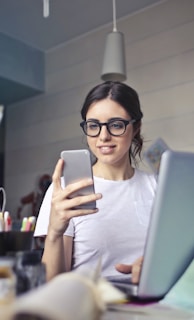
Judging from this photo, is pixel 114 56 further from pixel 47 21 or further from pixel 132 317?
pixel 132 317

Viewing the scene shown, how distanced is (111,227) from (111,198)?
0.09 m

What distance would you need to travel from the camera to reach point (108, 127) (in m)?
1.05

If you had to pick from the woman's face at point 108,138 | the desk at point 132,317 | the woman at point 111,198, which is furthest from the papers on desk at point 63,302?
the woman's face at point 108,138

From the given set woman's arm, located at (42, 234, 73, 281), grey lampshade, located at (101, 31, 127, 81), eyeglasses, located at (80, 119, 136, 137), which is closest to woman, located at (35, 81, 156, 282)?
eyeglasses, located at (80, 119, 136, 137)

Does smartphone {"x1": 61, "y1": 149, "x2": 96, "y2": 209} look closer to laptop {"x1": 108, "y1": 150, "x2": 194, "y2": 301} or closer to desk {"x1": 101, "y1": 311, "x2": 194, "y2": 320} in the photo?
laptop {"x1": 108, "y1": 150, "x2": 194, "y2": 301}

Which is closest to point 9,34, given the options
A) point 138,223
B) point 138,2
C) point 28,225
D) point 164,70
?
point 138,2

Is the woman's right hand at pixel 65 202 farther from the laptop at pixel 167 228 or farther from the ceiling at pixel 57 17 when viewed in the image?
the ceiling at pixel 57 17

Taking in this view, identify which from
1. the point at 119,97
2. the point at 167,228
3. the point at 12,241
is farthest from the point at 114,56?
the point at 12,241

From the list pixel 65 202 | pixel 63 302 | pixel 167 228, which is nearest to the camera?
pixel 63 302

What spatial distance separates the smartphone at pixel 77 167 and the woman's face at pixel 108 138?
294 millimetres

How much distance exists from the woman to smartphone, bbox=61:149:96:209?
21cm

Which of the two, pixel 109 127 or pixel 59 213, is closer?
pixel 59 213

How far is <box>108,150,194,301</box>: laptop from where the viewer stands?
0.64 meters

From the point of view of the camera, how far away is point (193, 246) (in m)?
0.72
